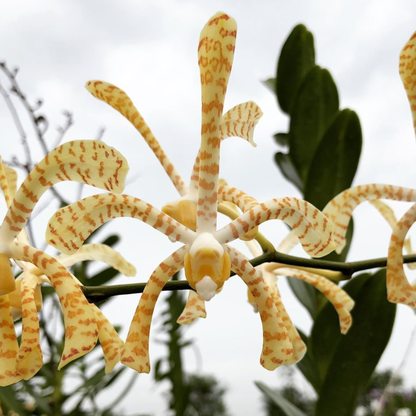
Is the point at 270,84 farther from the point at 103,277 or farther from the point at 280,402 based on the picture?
the point at 280,402

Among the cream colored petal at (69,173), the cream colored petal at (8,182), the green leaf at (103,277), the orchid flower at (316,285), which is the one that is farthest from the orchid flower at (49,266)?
the green leaf at (103,277)

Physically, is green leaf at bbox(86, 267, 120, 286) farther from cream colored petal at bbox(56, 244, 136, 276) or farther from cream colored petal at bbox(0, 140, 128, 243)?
cream colored petal at bbox(0, 140, 128, 243)

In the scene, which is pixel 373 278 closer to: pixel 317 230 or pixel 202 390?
pixel 317 230

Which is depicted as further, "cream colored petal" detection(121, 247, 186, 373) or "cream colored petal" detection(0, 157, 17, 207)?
"cream colored petal" detection(0, 157, 17, 207)

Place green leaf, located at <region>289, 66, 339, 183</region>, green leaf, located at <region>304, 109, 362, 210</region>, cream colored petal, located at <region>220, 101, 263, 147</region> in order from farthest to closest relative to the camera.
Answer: green leaf, located at <region>289, 66, 339, 183</region> → green leaf, located at <region>304, 109, 362, 210</region> → cream colored petal, located at <region>220, 101, 263, 147</region>

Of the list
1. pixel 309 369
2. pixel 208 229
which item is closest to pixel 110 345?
pixel 208 229

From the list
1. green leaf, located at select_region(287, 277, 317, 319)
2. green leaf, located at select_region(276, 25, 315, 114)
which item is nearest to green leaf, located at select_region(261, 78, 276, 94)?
green leaf, located at select_region(276, 25, 315, 114)

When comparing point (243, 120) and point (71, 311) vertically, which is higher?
point (243, 120)
